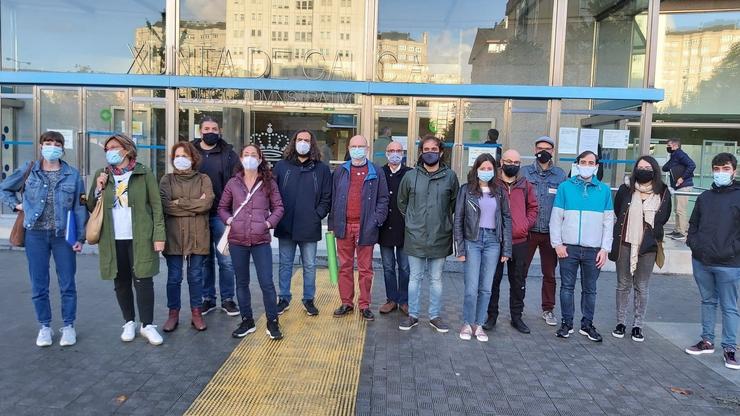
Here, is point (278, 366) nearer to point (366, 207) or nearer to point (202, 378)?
point (202, 378)

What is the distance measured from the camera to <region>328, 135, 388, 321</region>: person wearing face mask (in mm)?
5512

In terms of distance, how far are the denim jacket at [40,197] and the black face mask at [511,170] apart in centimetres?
398

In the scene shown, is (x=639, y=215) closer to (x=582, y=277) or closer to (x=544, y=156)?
(x=582, y=277)

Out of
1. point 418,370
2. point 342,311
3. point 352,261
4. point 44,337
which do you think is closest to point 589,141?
point 352,261

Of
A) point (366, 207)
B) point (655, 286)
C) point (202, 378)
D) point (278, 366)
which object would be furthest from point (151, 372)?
point (655, 286)

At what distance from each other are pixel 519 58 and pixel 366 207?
717 cm

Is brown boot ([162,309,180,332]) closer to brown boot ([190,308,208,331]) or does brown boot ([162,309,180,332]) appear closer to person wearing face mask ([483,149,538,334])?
brown boot ([190,308,208,331])

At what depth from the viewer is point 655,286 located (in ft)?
25.1

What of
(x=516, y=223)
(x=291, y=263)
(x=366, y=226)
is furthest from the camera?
(x=291, y=263)

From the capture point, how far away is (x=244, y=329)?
5.10 m

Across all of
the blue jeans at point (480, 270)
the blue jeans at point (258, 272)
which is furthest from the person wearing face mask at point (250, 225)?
the blue jeans at point (480, 270)

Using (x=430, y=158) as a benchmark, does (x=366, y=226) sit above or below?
below

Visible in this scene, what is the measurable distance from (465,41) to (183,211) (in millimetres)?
7706

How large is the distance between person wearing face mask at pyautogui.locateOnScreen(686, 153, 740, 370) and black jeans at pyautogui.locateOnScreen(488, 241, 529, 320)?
4.97ft
